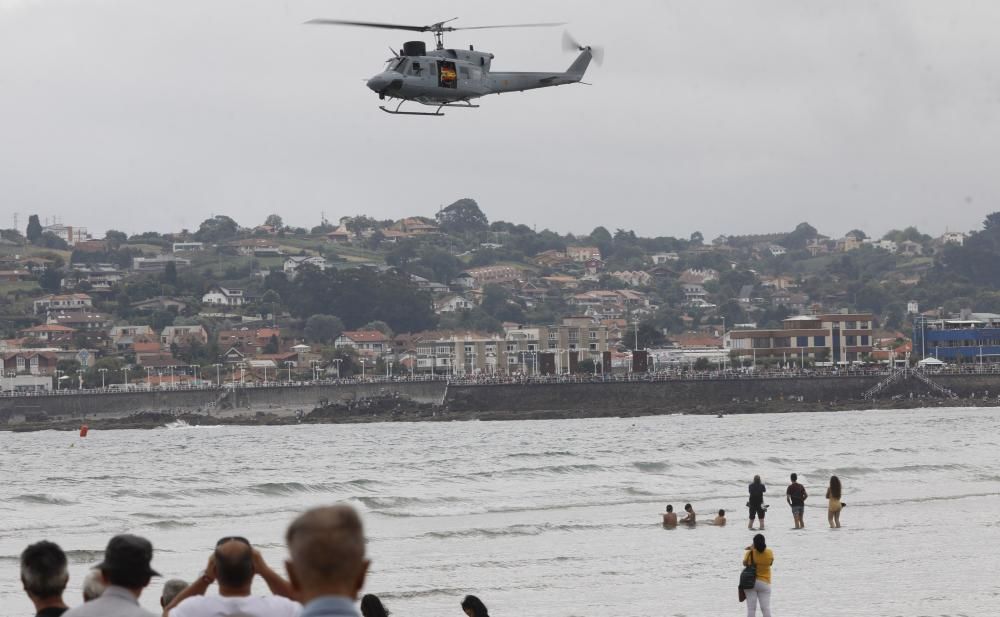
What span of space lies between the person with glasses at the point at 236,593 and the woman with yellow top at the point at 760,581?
1009 cm

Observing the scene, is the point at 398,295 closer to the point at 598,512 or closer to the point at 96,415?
the point at 96,415

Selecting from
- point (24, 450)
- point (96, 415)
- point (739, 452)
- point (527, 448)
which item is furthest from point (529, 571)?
point (96, 415)

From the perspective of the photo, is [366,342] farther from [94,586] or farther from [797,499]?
[94,586]

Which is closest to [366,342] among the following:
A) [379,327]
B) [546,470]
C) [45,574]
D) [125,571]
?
[379,327]

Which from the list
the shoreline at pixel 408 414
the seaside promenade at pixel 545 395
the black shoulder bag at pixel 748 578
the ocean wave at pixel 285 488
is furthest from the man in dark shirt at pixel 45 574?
the seaside promenade at pixel 545 395

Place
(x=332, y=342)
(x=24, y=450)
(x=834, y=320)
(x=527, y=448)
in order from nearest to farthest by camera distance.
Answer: (x=527, y=448)
(x=24, y=450)
(x=834, y=320)
(x=332, y=342)

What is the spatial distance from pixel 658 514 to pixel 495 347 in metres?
128

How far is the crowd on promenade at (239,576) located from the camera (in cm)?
469

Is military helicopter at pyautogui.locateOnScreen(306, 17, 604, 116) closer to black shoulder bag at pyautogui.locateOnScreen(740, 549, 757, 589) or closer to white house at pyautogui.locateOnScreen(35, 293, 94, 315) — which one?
black shoulder bag at pyautogui.locateOnScreen(740, 549, 757, 589)

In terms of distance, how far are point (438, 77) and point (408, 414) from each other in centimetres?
8922

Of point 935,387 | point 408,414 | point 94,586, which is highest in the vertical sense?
point 94,586

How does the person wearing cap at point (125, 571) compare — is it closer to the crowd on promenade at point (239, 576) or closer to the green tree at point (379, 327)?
the crowd on promenade at point (239, 576)

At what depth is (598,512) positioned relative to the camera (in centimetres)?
3072

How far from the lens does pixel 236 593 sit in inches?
255
